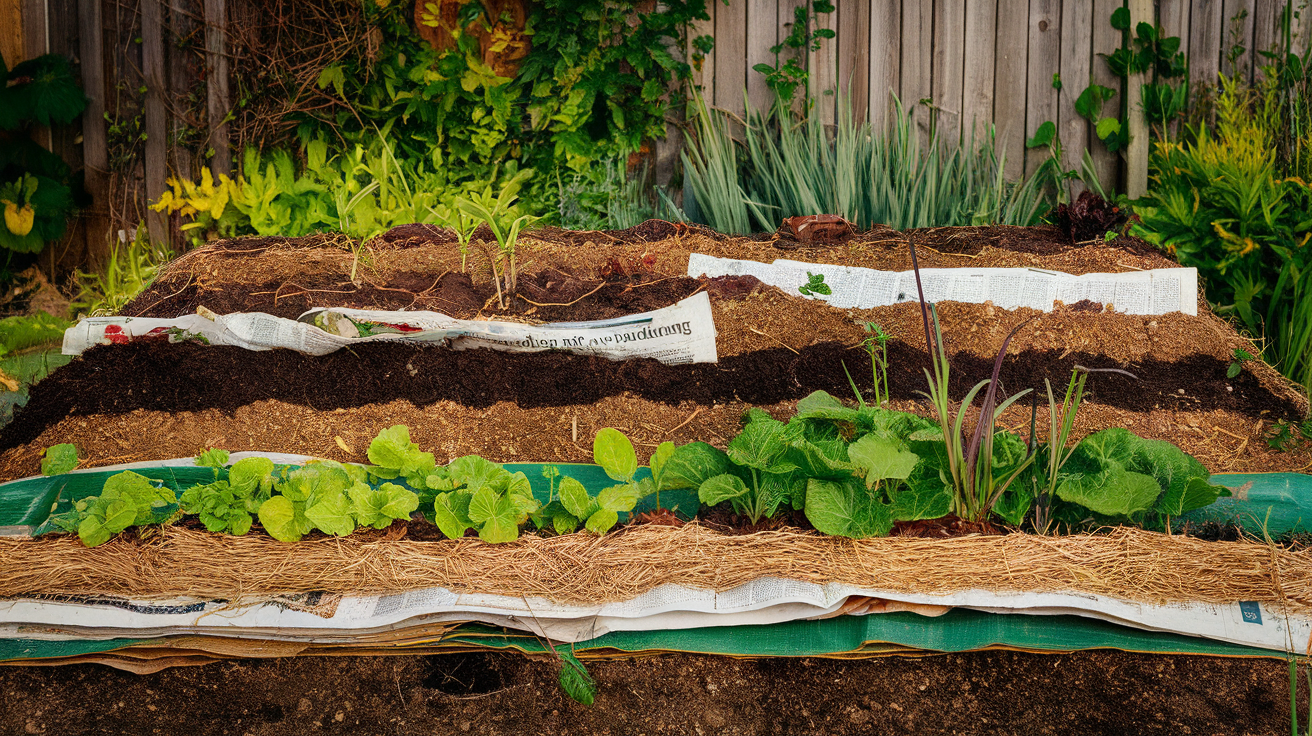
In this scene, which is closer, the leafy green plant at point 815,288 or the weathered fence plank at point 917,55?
the leafy green plant at point 815,288

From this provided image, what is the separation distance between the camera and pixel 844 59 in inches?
140

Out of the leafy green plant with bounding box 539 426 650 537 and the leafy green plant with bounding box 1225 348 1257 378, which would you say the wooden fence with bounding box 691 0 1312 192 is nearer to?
the leafy green plant with bounding box 1225 348 1257 378

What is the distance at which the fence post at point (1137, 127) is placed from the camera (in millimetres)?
3412

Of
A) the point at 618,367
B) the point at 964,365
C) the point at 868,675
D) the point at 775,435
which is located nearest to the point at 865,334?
the point at 964,365

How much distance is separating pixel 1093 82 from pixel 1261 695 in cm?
298

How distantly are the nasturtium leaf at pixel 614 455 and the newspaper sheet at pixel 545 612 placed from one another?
0.83ft

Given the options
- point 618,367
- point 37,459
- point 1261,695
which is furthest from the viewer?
point 618,367

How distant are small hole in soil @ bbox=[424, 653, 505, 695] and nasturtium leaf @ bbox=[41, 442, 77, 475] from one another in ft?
3.10

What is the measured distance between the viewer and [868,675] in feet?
4.51

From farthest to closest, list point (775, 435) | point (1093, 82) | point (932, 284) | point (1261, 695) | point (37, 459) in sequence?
point (1093, 82) < point (932, 284) < point (37, 459) < point (775, 435) < point (1261, 695)

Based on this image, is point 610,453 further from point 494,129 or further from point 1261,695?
point 494,129

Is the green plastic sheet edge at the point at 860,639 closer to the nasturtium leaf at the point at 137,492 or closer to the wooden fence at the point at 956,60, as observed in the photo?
the nasturtium leaf at the point at 137,492

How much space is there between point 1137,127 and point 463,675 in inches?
141

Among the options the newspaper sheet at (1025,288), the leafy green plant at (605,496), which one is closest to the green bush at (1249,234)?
the newspaper sheet at (1025,288)
